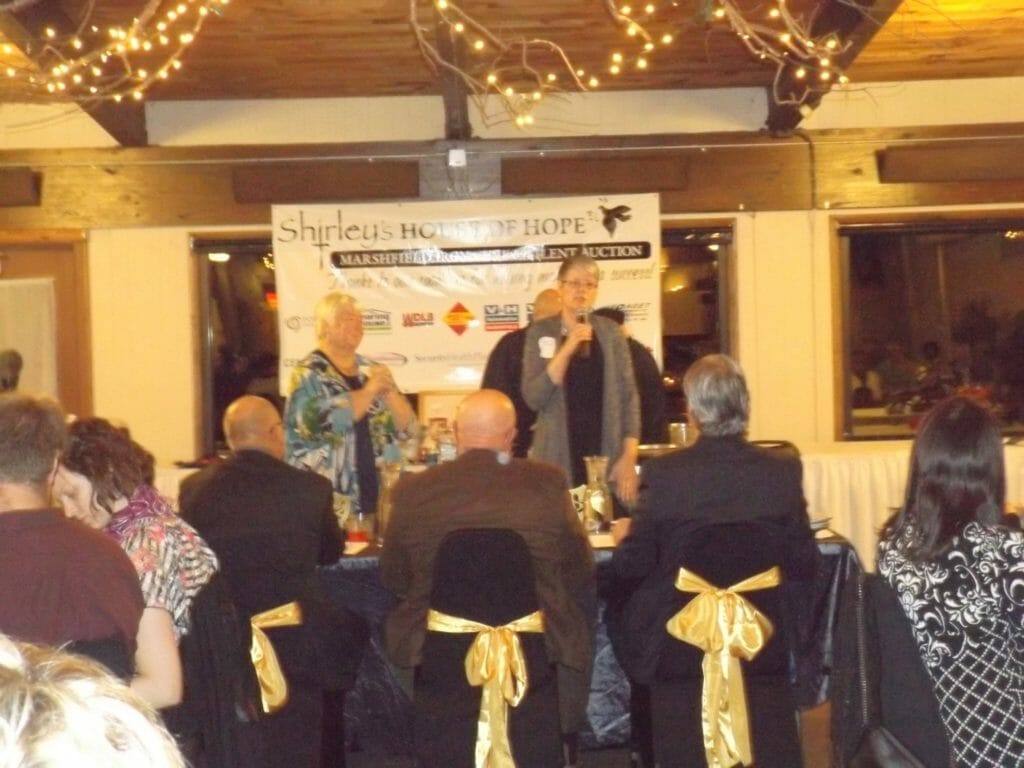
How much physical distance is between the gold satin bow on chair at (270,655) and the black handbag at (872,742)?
1834 mm

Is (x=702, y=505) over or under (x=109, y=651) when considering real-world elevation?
over

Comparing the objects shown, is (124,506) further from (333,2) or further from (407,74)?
(407,74)

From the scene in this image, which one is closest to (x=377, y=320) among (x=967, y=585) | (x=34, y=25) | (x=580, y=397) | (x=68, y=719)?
(x=580, y=397)

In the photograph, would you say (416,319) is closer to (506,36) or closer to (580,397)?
(506,36)

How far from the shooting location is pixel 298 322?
7.10m

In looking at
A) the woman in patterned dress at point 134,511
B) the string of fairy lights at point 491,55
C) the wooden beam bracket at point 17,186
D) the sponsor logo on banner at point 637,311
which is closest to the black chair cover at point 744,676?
the woman in patterned dress at point 134,511

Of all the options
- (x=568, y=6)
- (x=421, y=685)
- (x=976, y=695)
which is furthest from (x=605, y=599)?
Answer: (x=568, y=6)

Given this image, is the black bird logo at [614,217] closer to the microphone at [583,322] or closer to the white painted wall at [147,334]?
the microphone at [583,322]

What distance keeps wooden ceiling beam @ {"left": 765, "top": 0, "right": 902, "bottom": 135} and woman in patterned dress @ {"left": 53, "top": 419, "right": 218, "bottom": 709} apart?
269 cm

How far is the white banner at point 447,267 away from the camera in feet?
23.3

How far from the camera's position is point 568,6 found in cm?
584

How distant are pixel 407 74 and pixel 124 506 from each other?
428cm

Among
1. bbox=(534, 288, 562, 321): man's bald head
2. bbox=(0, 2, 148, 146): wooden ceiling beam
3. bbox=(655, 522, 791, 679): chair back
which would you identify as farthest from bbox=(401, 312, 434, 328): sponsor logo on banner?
bbox=(655, 522, 791, 679): chair back

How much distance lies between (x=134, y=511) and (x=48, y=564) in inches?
24.0
